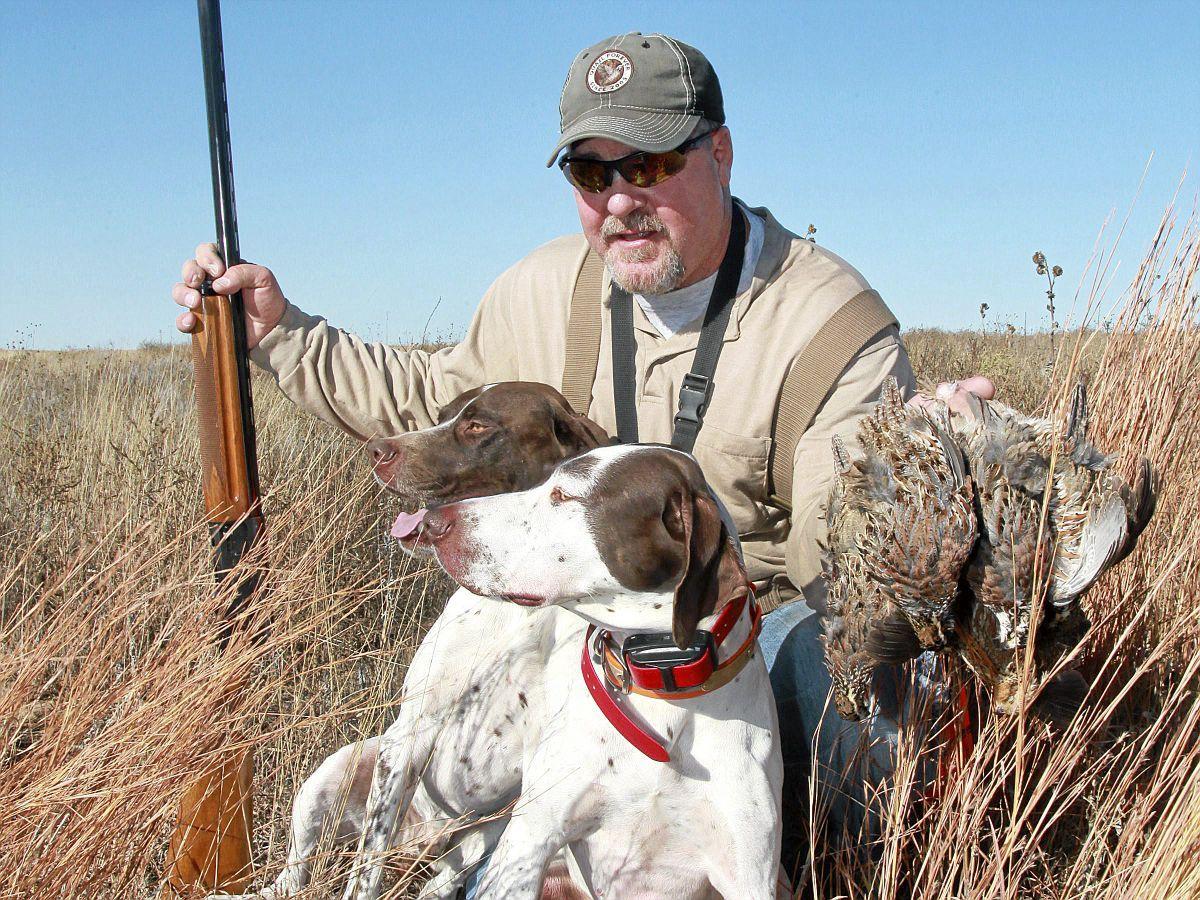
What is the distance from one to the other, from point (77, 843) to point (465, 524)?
938 mm

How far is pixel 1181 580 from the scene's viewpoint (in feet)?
9.94

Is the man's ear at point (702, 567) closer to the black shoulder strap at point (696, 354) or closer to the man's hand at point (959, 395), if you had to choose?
the man's hand at point (959, 395)

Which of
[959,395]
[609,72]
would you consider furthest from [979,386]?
[609,72]

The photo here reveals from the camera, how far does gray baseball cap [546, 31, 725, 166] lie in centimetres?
334

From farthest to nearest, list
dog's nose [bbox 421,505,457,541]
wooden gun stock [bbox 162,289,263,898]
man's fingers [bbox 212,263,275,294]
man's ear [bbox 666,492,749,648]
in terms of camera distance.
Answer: man's fingers [bbox 212,263,275,294]
wooden gun stock [bbox 162,289,263,898]
dog's nose [bbox 421,505,457,541]
man's ear [bbox 666,492,749,648]

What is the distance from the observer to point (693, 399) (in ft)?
11.0

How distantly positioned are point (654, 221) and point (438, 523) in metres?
1.54

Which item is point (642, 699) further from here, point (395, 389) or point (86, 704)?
point (395, 389)

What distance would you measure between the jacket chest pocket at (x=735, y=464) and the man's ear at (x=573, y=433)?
455 millimetres

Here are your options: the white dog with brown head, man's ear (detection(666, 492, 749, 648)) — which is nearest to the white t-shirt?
the white dog with brown head

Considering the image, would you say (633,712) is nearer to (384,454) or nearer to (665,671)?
(665,671)

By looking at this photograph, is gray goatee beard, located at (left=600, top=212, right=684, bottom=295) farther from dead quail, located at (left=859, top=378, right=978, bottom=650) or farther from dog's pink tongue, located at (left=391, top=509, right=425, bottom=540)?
dead quail, located at (left=859, top=378, right=978, bottom=650)

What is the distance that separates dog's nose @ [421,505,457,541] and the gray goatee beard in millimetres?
1421

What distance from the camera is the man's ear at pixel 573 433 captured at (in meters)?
3.01
